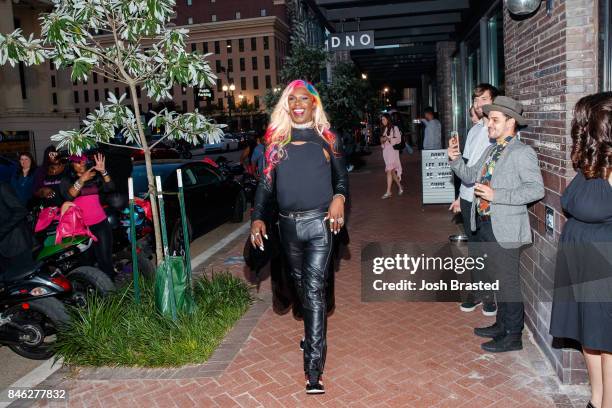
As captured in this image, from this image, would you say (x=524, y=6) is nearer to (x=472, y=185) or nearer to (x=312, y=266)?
(x=472, y=185)

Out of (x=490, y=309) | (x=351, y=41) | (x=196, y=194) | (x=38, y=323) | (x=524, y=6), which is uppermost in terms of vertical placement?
(x=351, y=41)

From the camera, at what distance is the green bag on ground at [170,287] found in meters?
5.07

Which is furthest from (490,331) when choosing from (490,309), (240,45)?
(240,45)

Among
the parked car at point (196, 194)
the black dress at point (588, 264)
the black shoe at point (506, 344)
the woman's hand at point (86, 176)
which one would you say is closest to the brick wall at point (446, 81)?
the parked car at point (196, 194)

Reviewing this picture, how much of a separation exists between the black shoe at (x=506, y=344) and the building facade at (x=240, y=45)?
85939mm

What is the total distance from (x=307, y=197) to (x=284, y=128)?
586mm

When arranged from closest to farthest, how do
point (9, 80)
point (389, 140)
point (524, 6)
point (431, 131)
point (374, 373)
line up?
1. point (374, 373)
2. point (524, 6)
3. point (389, 140)
4. point (431, 131)
5. point (9, 80)

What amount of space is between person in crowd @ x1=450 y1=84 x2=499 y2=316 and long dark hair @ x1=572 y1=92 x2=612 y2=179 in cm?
214

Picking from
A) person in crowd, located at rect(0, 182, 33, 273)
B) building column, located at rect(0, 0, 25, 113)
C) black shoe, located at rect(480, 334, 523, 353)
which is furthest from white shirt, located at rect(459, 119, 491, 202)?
building column, located at rect(0, 0, 25, 113)

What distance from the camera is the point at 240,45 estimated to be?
93.5m

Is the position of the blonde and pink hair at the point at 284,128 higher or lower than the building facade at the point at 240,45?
lower

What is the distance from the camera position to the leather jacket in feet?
13.8

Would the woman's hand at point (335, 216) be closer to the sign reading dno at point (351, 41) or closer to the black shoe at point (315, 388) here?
the black shoe at point (315, 388)

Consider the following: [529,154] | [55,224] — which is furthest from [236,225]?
[529,154]
